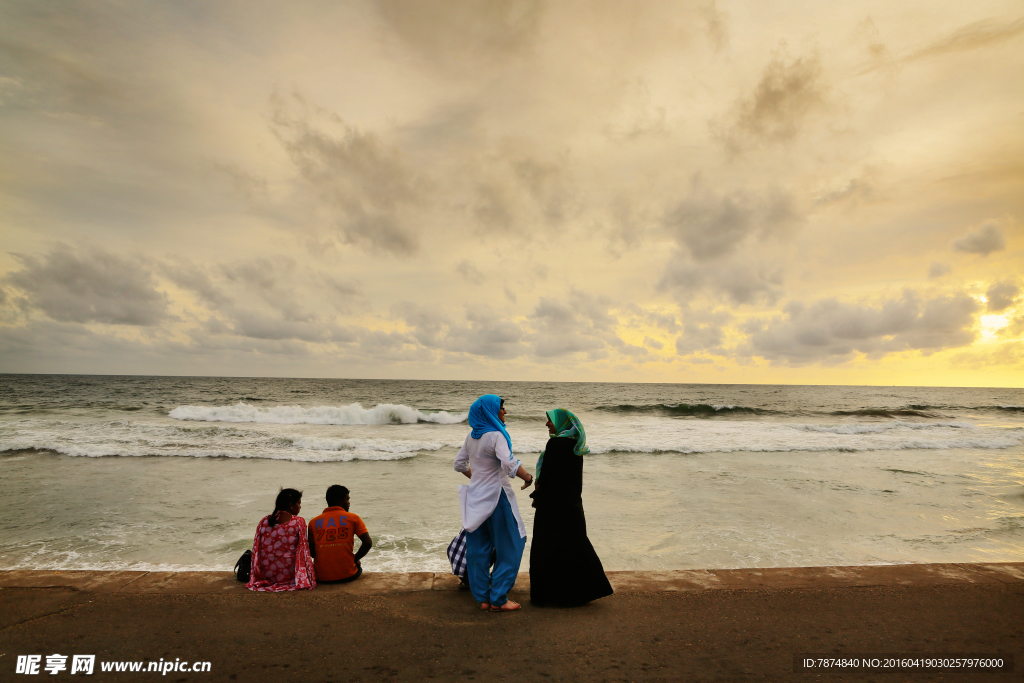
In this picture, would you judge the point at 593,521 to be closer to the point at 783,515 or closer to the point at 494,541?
the point at 783,515

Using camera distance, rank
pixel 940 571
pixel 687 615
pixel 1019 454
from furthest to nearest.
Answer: pixel 1019 454 < pixel 940 571 < pixel 687 615

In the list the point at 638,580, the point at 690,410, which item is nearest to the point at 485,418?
the point at 638,580

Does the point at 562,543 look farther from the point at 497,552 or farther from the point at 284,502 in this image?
the point at 284,502

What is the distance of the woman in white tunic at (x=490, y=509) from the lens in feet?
11.5

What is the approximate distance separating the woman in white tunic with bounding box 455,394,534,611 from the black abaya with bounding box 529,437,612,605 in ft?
0.54

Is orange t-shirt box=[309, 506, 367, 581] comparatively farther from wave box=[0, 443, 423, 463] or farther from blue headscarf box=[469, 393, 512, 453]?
wave box=[0, 443, 423, 463]

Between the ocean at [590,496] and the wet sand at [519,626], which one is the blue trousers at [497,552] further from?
the ocean at [590,496]

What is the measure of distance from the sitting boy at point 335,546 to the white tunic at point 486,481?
3.51 ft

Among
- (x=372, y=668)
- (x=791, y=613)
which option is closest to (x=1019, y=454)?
(x=791, y=613)

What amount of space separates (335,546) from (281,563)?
16.0 inches

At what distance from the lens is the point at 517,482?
10.4 m

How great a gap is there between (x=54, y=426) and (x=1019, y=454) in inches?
1298

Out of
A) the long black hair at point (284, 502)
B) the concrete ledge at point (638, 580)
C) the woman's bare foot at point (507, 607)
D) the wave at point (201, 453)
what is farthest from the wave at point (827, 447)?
the long black hair at point (284, 502)

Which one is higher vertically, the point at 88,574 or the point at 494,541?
the point at 494,541
